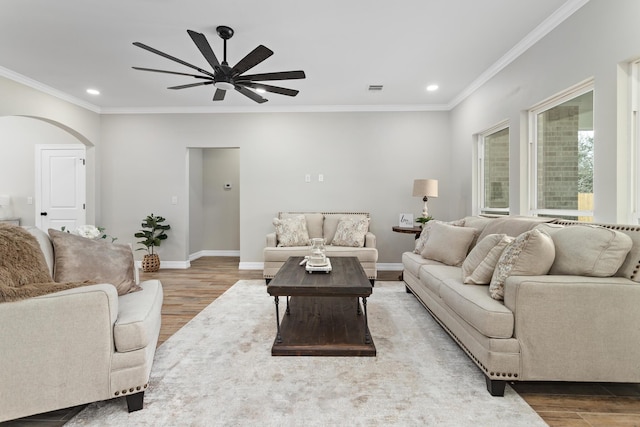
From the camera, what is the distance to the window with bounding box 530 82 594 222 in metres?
2.63

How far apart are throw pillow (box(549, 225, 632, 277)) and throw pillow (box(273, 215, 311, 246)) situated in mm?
3116

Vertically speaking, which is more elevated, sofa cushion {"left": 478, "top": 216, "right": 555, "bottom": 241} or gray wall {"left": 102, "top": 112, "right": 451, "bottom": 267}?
gray wall {"left": 102, "top": 112, "right": 451, "bottom": 267}

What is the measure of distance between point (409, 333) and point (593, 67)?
98.7 inches

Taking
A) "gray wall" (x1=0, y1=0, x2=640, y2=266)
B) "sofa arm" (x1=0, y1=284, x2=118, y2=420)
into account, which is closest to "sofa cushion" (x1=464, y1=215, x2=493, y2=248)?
Answer: "gray wall" (x1=0, y1=0, x2=640, y2=266)

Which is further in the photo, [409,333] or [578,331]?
[409,333]

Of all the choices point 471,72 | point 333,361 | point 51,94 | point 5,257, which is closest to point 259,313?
point 333,361

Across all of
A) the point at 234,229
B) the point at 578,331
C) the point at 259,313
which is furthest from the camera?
the point at 234,229

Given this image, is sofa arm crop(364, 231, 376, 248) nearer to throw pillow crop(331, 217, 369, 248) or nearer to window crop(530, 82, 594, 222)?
throw pillow crop(331, 217, 369, 248)

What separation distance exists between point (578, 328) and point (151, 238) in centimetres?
547

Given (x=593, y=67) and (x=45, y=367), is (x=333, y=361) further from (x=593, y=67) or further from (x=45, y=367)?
(x=593, y=67)

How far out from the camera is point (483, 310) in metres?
1.83

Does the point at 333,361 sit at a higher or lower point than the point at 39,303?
lower

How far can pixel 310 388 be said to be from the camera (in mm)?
1874

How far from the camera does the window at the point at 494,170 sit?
3.85 m
